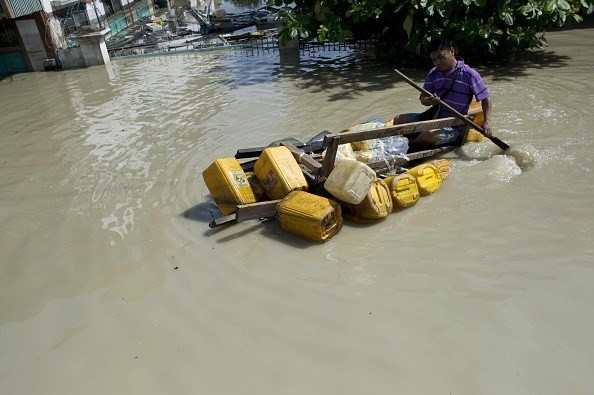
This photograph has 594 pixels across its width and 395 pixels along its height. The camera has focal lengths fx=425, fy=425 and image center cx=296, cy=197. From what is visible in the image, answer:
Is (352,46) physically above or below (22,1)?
below

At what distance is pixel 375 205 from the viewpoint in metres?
4.03

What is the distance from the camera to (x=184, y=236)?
167 inches

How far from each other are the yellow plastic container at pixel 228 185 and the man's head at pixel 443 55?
262cm

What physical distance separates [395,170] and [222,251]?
2.11m

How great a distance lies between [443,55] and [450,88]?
1.41ft

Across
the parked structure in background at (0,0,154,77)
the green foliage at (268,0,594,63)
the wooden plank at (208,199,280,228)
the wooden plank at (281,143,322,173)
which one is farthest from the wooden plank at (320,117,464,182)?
the parked structure in background at (0,0,154,77)

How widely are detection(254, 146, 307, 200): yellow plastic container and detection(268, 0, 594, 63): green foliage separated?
5863 mm

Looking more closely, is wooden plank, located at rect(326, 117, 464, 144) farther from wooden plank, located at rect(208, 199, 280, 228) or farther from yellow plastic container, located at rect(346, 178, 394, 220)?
wooden plank, located at rect(208, 199, 280, 228)

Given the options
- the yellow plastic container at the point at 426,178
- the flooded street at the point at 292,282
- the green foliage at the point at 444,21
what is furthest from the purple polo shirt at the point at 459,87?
the green foliage at the point at 444,21

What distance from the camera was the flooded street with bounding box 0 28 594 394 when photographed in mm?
2723

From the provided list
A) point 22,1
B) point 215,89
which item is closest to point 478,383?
point 215,89

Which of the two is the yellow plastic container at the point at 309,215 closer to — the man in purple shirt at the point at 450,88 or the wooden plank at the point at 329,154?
the wooden plank at the point at 329,154

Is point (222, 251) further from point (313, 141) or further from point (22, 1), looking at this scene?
point (22, 1)

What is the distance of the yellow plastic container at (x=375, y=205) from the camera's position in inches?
158
